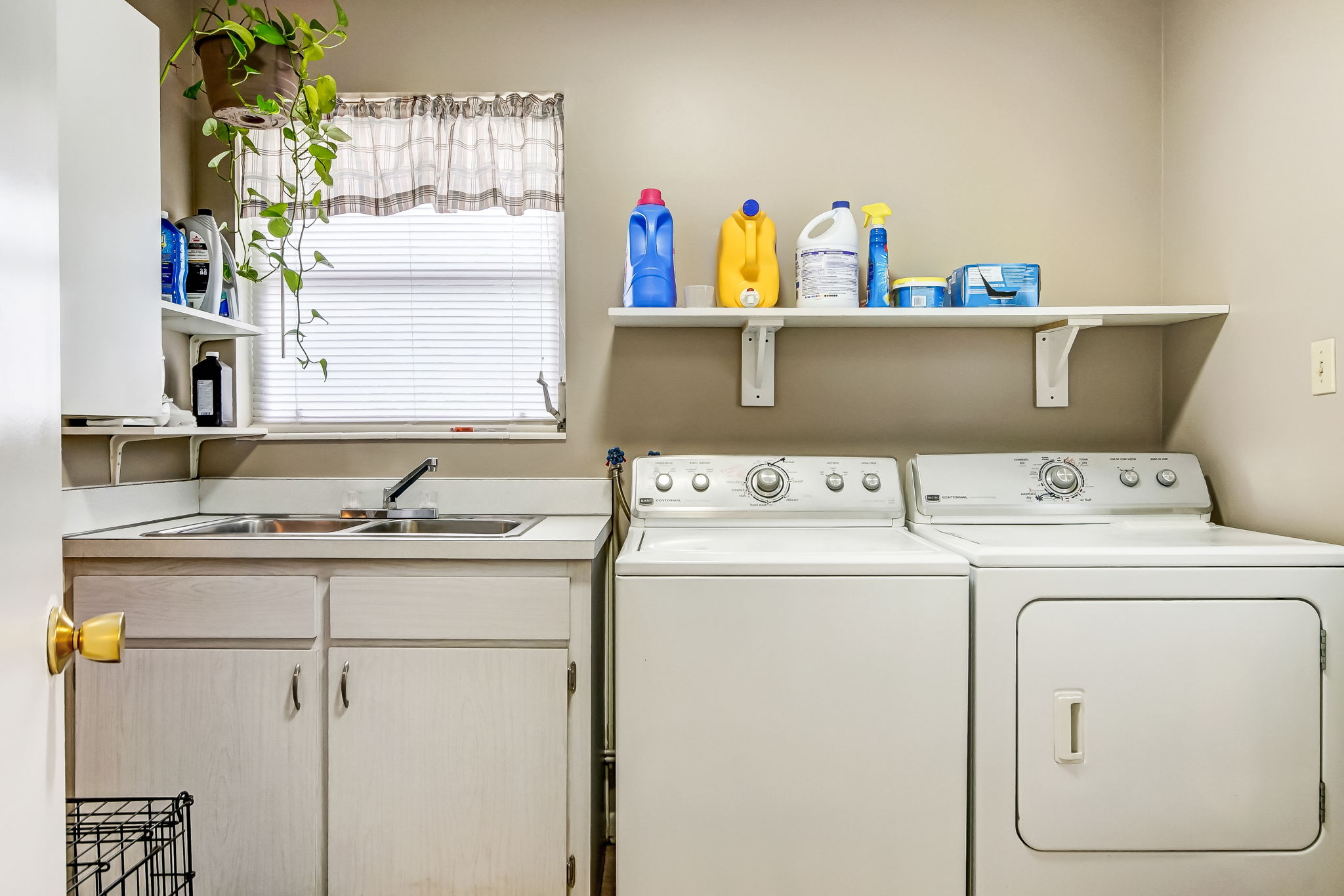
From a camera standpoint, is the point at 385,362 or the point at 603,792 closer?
the point at 603,792

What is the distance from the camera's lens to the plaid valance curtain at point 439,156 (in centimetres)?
214

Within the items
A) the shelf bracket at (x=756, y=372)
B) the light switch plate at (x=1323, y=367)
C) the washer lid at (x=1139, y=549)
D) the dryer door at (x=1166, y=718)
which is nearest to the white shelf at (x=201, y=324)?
the shelf bracket at (x=756, y=372)

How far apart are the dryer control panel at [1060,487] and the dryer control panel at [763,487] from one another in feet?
0.36

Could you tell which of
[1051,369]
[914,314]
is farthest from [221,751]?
[1051,369]

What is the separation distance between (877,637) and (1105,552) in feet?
1.56

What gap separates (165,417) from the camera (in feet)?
5.89

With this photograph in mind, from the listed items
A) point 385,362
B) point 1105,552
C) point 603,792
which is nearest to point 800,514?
point 1105,552

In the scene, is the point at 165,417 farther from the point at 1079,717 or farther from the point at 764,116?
the point at 1079,717

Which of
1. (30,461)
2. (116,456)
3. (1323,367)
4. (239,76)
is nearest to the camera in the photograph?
(30,461)

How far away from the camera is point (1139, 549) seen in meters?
1.45

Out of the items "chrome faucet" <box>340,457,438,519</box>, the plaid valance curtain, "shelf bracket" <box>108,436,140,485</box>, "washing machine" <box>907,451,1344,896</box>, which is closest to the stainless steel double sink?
"chrome faucet" <box>340,457,438,519</box>

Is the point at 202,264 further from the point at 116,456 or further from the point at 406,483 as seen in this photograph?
the point at 406,483

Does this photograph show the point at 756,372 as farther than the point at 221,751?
→ Yes

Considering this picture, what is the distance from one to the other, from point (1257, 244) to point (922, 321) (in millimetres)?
762
